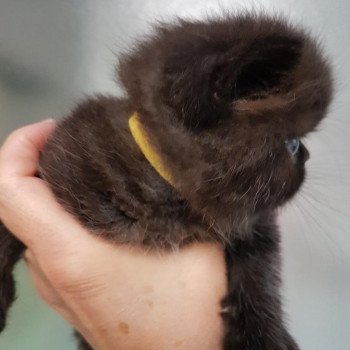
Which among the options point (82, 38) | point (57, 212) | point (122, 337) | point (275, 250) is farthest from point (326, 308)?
point (82, 38)

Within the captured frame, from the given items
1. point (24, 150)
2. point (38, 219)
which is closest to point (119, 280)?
point (38, 219)

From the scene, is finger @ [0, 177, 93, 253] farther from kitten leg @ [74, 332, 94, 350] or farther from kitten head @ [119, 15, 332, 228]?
kitten leg @ [74, 332, 94, 350]

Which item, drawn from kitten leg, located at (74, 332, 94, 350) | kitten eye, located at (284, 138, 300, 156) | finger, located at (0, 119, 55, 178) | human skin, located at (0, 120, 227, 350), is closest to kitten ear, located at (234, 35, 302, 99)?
kitten eye, located at (284, 138, 300, 156)

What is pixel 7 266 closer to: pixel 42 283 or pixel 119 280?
pixel 42 283

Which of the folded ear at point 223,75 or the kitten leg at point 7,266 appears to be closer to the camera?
the folded ear at point 223,75

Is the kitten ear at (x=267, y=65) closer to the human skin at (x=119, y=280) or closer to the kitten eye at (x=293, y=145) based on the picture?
the kitten eye at (x=293, y=145)

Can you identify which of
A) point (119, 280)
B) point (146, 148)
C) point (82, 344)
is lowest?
point (82, 344)

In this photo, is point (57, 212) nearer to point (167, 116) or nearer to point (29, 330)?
point (167, 116)

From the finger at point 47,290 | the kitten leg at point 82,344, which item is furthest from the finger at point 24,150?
the kitten leg at point 82,344
